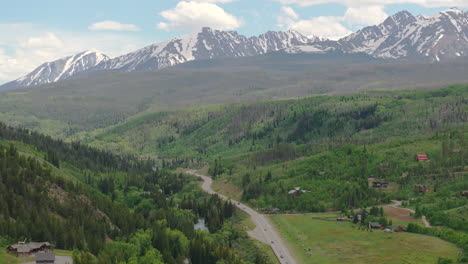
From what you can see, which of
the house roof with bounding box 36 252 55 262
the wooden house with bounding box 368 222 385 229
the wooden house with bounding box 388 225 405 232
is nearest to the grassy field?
the wooden house with bounding box 388 225 405 232

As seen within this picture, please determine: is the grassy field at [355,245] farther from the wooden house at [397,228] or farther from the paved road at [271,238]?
the wooden house at [397,228]

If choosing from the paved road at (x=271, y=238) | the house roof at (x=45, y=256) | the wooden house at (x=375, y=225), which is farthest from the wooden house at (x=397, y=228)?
the house roof at (x=45, y=256)

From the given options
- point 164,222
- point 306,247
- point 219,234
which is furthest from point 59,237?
point 306,247

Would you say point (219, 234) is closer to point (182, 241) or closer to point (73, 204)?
point (182, 241)

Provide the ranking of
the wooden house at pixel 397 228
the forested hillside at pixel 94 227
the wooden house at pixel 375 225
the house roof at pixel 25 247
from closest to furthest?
the house roof at pixel 25 247, the forested hillside at pixel 94 227, the wooden house at pixel 397 228, the wooden house at pixel 375 225

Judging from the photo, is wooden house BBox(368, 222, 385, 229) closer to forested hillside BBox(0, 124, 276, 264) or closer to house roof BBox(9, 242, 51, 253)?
forested hillside BBox(0, 124, 276, 264)

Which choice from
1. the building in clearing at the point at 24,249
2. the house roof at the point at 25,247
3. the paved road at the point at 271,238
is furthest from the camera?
the paved road at the point at 271,238

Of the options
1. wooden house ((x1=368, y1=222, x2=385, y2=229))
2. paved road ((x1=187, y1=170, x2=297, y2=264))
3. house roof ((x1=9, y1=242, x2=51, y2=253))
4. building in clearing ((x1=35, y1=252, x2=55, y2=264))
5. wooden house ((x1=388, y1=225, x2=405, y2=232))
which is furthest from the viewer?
wooden house ((x1=368, y1=222, x2=385, y2=229))

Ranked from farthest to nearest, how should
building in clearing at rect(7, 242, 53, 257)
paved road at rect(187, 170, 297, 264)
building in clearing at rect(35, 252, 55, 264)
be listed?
paved road at rect(187, 170, 297, 264) < building in clearing at rect(7, 242, 53, 257) < building in clearing at rect(35, 252, 55, 264)

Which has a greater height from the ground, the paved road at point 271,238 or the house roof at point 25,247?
the house roof at point 25,247

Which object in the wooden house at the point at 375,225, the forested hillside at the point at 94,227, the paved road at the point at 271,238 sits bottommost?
the paved road at the point at 271,238
